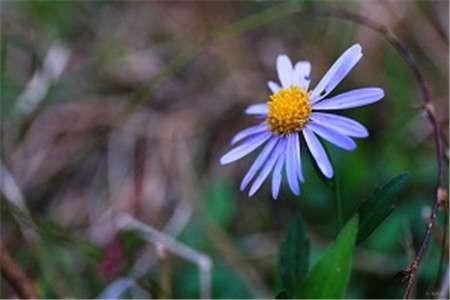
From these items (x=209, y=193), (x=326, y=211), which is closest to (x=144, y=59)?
(x=209, y=193)

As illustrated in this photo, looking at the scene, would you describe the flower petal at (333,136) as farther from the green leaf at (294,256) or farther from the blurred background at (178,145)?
the blurred background at (178,145)

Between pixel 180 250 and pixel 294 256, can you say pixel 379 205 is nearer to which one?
pixel 294 256

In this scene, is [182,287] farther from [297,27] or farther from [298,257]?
[297,27]

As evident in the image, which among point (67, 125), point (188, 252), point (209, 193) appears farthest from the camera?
point (67, 125)

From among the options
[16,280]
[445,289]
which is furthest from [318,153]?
[16,280]

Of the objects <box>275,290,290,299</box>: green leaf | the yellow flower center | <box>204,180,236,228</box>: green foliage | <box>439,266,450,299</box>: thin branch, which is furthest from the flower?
<box>204,180,236,228</box>: green foliage

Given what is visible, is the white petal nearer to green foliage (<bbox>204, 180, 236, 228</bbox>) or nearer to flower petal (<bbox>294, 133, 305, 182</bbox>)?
flower petal (<bbox>294, 133, 305, 182</bbox>)

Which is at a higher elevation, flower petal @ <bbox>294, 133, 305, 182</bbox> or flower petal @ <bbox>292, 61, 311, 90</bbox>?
flower petal @ <bbox>292, 61, 311, 90</bbox>

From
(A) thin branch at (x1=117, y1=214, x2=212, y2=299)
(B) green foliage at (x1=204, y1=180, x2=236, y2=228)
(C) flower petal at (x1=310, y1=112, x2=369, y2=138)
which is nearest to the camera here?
(C) flower petal at (x1=310, y1=112, x2=369, y2=138)
